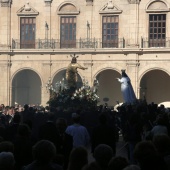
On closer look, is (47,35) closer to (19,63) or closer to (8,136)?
(19,63)

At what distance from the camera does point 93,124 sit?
2120cm

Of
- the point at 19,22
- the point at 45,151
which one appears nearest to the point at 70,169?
the point at 45,151

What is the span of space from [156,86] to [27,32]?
1040 centimetres

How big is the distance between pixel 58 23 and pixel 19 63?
411 centimetres

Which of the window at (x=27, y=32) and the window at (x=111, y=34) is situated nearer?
the window at (x=111, y=34)

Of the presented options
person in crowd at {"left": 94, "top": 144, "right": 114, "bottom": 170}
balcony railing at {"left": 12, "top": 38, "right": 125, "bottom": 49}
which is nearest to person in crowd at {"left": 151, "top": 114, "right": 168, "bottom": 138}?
person in crowd at {"left": 94, "top": 144, "right": 114, "bottom": 170}

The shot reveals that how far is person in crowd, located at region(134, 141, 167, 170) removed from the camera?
734 centimetres

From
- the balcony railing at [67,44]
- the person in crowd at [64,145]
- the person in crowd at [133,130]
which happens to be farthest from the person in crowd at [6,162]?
the balcony railing at [67,44]

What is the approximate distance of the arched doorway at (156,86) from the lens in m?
43.9

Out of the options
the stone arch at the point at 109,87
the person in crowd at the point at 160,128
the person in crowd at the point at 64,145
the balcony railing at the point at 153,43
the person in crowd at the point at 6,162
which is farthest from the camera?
the stone arch at the point at 109,87

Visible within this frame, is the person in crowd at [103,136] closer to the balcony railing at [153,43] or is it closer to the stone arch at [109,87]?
the balcony railing at [153,43]

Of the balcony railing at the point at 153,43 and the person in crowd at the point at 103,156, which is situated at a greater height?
the balcony railing at the point at 153,43

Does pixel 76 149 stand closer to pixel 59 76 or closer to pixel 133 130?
pixel 133 130

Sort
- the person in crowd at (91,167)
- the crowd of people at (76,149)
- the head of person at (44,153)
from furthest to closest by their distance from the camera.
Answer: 1. the head of person at (44,153)
2. the crowd of people at (76,149)
3. the person in crowd at (91,167)
